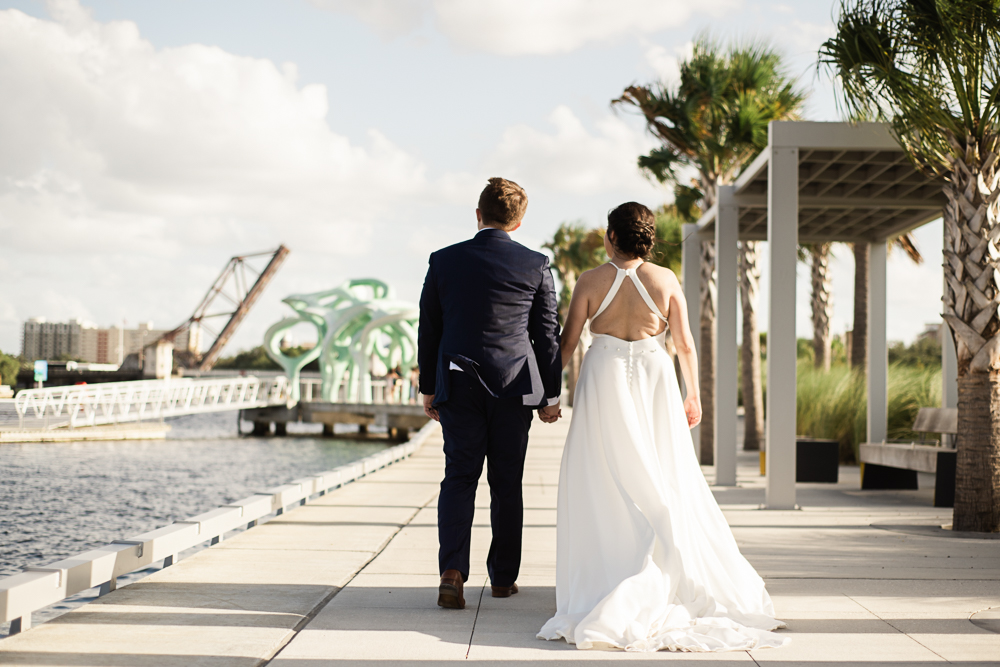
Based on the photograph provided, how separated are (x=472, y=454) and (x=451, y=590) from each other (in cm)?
63

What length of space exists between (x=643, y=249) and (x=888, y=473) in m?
7.53

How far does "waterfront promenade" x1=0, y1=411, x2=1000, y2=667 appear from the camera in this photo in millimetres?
3109

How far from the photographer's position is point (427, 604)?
405cm

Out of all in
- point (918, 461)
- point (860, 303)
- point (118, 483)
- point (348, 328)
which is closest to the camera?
point (918, 461)

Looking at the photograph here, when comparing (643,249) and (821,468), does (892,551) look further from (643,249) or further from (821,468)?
(821,468)

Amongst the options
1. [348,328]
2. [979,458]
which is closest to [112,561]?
[979,458]

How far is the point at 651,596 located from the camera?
3.35 m

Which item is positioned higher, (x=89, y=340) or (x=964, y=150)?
(x=89, y=340)

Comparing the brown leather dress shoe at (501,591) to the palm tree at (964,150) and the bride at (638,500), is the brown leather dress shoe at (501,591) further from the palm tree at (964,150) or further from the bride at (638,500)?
the palm tree at (964,150)

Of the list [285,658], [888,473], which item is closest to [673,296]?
[285,658]

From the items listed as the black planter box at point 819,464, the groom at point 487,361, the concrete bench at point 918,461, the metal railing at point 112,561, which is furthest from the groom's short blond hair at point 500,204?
the black planter box at point 819,464

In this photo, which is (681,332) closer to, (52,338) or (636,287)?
(636,287)

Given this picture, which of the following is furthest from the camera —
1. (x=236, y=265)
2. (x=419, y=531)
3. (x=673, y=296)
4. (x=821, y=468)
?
(x=236, y=265)

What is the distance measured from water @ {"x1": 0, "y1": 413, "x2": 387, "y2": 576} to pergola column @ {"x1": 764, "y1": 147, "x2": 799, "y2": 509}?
6236 mm
